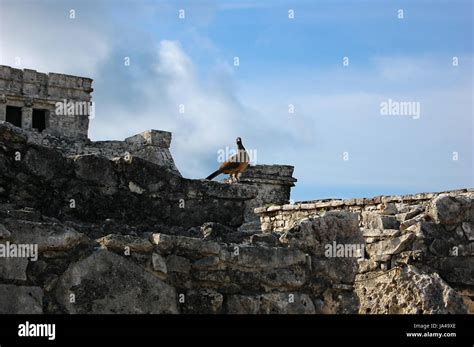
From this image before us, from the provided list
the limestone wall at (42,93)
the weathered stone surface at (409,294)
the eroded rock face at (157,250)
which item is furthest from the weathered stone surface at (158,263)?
the limestone wall at (42,93)

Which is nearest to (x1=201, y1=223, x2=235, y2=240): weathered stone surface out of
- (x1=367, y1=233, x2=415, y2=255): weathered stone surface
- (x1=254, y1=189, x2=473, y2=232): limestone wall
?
(x1=367, y1=233, x2=415, y2=255): weathered stone surface

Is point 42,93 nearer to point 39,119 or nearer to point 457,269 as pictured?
point 39,119

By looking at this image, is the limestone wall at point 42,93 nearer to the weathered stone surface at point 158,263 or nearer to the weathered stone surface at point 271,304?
the weathered stone surface at point 271,304

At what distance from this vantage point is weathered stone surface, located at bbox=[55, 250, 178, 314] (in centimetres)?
434

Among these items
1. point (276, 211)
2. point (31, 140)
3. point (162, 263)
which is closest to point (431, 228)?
point (162, 263)

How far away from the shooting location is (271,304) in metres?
4.89

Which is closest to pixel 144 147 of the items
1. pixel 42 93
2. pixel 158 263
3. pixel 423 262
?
pixel 42 93

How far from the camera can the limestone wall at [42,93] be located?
3300cm

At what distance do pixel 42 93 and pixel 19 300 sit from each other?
100 feet

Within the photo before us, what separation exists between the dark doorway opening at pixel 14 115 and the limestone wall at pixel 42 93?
23cm
